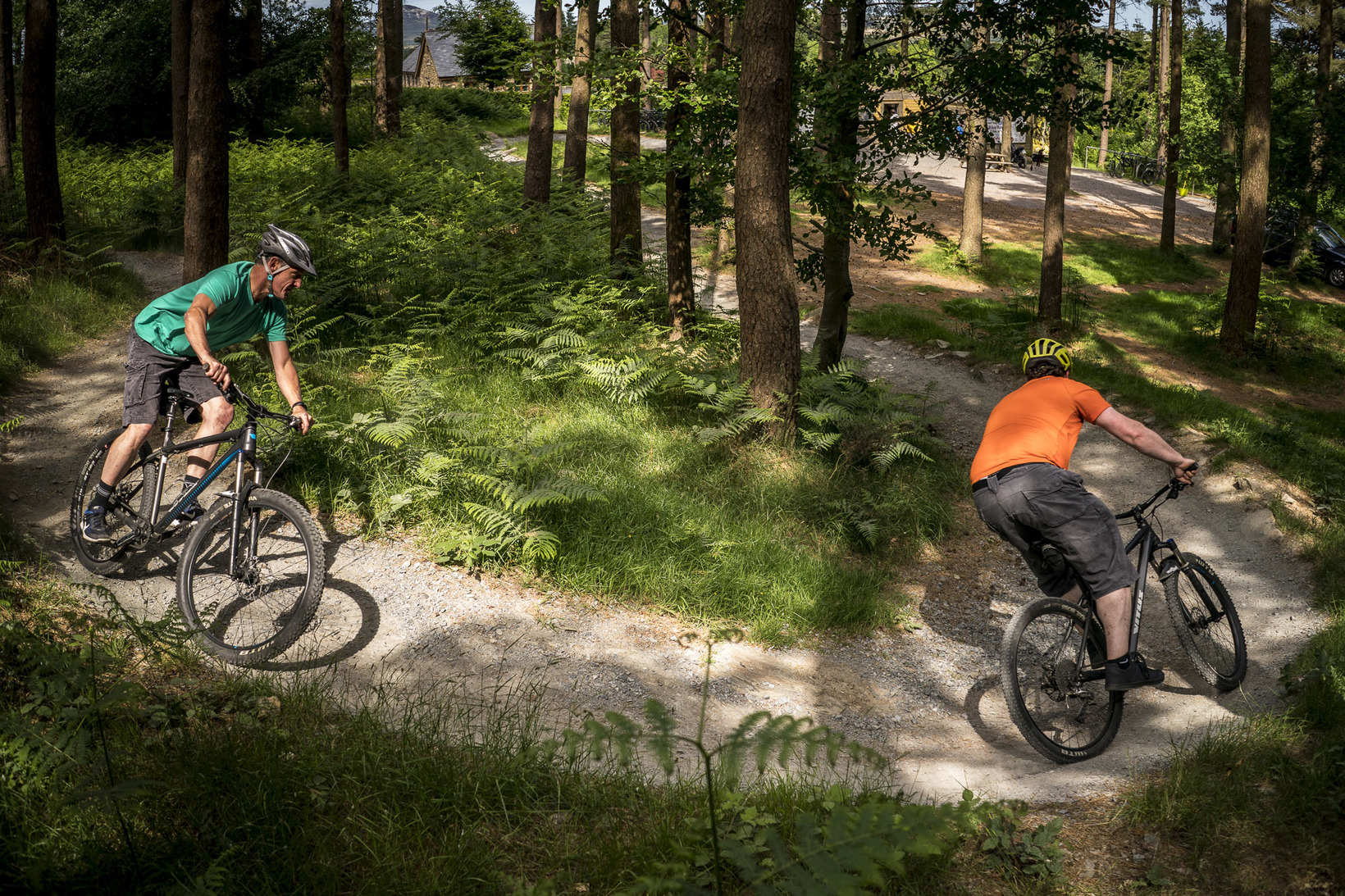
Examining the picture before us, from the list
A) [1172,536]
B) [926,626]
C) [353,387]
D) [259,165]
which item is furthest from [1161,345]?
[259,165]

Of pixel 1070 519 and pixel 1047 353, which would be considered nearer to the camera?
pixel 1070 519

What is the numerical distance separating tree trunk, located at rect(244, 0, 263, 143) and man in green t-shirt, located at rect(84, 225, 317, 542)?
77.9 ft

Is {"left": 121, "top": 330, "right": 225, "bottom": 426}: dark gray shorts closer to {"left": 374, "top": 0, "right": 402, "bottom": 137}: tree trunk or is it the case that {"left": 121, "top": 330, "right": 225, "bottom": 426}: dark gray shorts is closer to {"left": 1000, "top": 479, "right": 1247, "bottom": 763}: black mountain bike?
{"left": 1000, "top": 479, "right": 1247, "bottom": 763}: black mountain bike

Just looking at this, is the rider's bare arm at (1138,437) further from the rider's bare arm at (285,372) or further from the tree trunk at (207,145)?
the tree trunk at (207,145)

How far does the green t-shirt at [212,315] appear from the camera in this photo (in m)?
5.36

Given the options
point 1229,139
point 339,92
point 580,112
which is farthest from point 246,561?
point 1229,139

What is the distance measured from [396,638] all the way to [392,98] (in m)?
24.9

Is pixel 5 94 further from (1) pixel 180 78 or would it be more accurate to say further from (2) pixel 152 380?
(2) pixel 152 380

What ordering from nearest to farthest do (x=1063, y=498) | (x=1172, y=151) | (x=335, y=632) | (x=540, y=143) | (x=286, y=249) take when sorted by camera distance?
1. (x=1063, y=498)
2. (x=286, y=249)
3. (x=335, y=632)
4. (x=540, y=143)
5. (x=1172, y=151)

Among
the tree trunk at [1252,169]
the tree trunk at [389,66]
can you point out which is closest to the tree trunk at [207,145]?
the tree trunk at [1252,169]

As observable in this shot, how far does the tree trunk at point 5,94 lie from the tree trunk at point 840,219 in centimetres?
1456

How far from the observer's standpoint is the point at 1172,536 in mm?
8188

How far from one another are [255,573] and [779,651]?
3385mm

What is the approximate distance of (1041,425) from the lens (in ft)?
16.5
